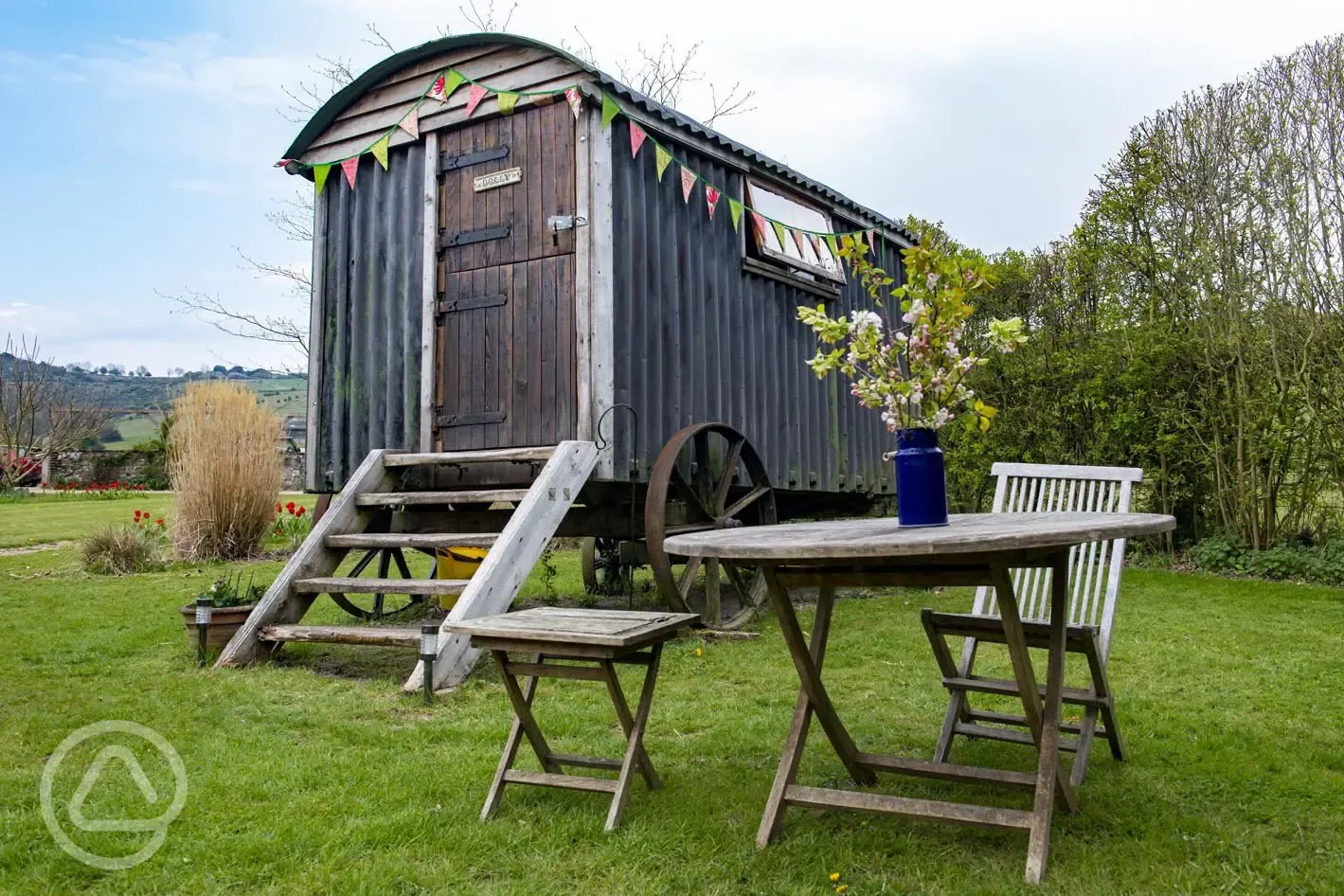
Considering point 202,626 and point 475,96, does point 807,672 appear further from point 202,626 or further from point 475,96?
point 475,96

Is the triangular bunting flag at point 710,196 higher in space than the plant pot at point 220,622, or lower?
higher

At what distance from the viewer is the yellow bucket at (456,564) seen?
6075 mm

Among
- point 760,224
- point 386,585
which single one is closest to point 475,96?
point 760,224

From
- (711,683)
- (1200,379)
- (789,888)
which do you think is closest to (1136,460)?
(1200,379)

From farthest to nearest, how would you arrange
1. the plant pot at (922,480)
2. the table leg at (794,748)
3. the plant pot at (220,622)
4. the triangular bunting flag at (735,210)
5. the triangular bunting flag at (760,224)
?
the triangular bunting flag at (760,224) → the triangular bunting flag at (735,210) → the plant pot at (220,622) → the plant pot at (922,480) → the table leg at (794,748)

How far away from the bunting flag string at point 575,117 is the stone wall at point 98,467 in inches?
665

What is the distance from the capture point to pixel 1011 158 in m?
9.75

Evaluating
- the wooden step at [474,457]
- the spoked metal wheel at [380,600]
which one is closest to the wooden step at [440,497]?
the wooden step at [474,457]

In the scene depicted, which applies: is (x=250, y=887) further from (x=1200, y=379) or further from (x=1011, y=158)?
(x=1011, y=158)

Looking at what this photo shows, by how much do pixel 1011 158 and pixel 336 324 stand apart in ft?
23.0

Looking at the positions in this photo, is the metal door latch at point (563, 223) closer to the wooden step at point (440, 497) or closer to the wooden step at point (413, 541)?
the wooden step at point (440, 497)

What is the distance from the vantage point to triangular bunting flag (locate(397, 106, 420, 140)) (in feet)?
19.2

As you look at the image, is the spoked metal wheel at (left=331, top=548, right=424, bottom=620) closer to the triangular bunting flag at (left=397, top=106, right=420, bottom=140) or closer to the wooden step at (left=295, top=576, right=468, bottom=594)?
the wooden step at (left=295, top=576, right=468, bottom=594)

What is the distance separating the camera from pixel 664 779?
9.08 feet
